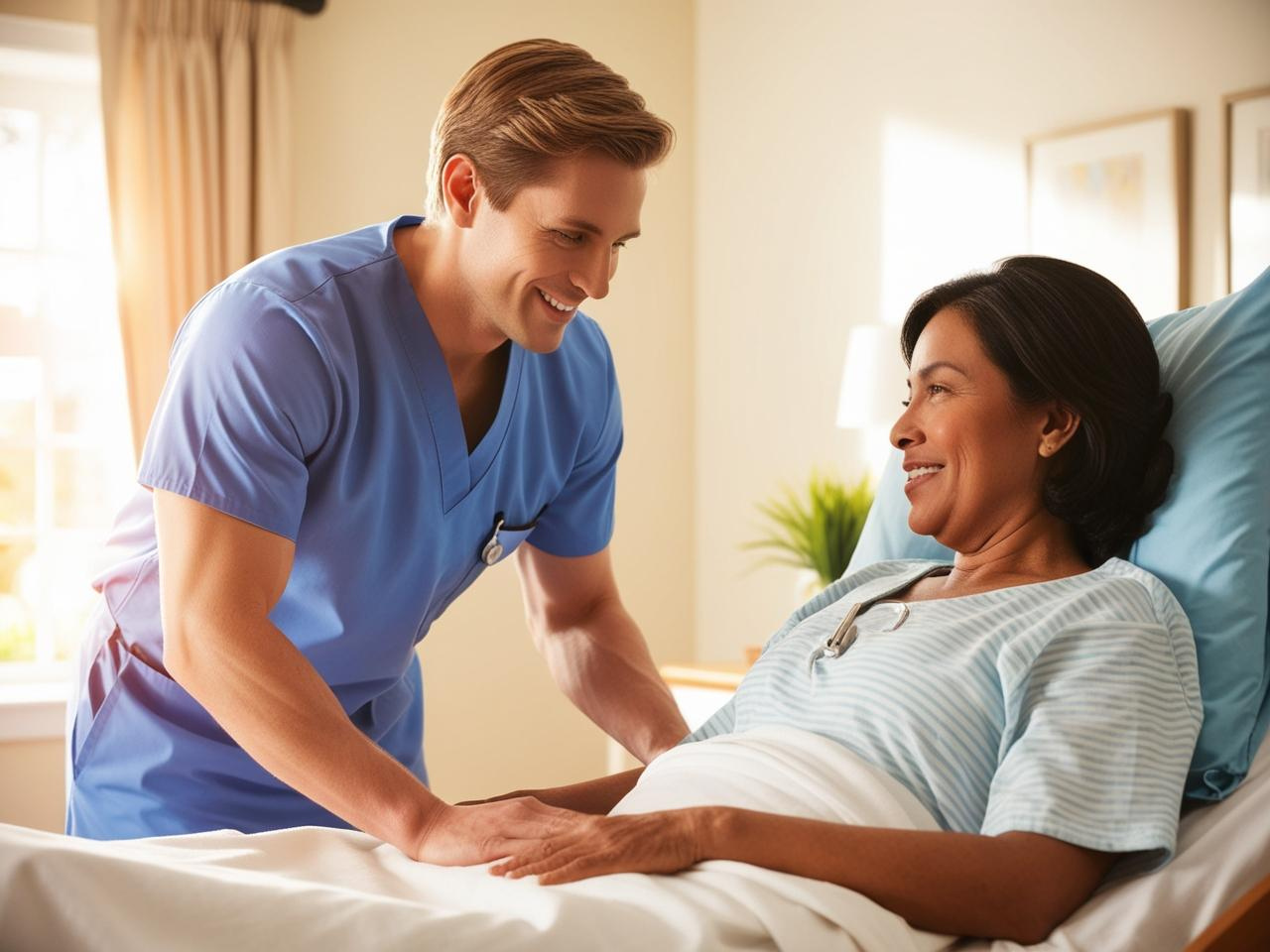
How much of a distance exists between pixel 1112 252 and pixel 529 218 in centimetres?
198

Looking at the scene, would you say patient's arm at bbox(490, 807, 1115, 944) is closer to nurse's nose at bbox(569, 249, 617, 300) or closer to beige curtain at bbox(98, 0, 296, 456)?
nurse's nose at bbox(569, 249, 617, 300)

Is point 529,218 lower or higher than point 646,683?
higher

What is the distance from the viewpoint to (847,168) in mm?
3590

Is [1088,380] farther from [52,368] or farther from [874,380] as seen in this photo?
[52,368]

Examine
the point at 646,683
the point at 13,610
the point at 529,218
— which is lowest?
the point at 13,610

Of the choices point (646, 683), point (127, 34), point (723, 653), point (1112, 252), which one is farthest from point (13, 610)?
point (1112, 252)

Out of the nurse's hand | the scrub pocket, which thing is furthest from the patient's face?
the scrub pocket

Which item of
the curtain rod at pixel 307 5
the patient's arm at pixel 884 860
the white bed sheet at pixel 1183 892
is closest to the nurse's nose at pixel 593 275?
the patient's arm at pixel 884 860

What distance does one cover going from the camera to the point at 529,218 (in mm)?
1299

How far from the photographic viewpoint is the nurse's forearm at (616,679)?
4.97ft

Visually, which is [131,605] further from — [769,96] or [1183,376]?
[769,96]

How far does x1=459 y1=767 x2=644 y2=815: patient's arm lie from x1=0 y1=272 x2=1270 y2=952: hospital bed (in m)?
0.21

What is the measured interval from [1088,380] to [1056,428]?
0.07m

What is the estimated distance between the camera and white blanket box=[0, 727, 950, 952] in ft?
2.68
